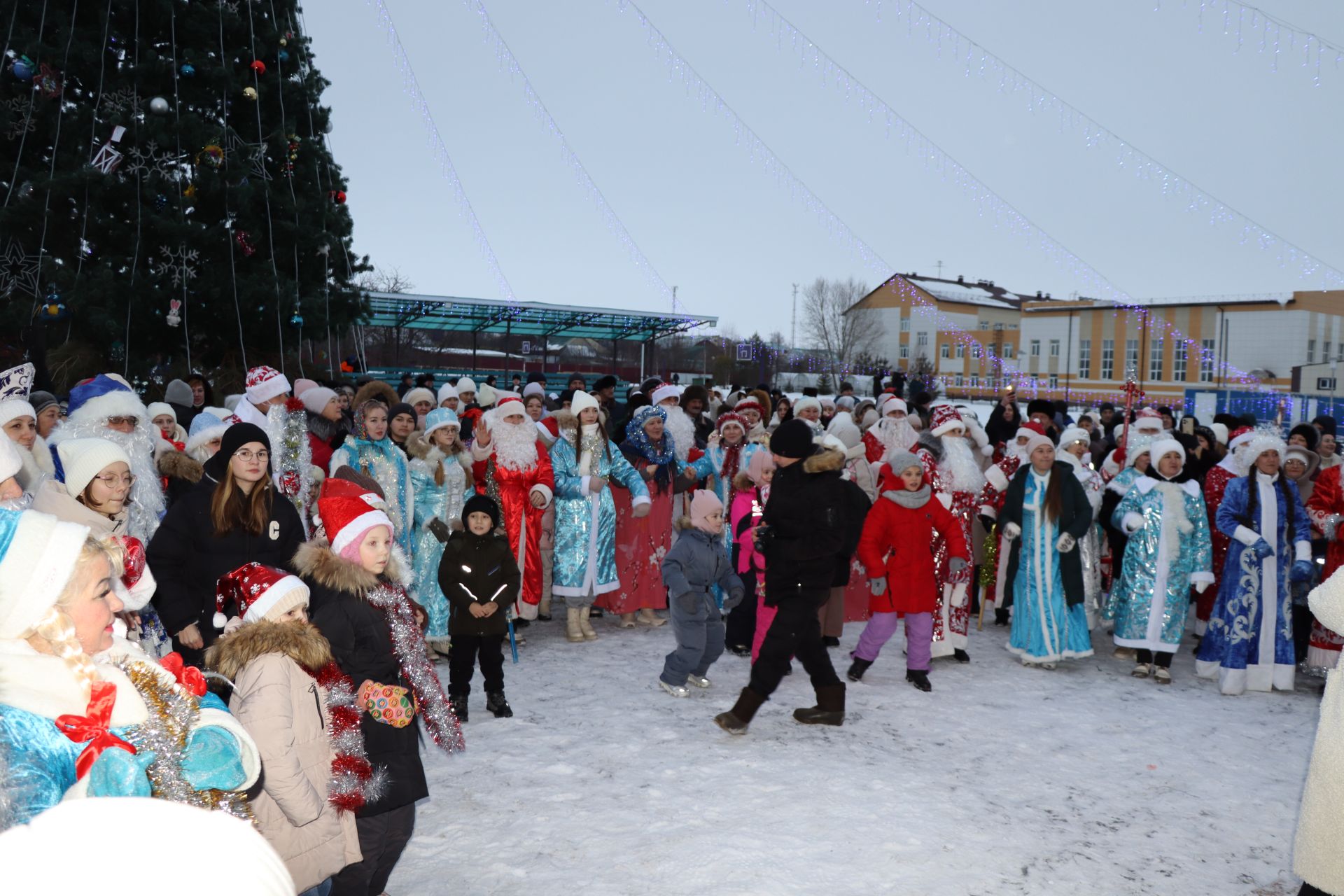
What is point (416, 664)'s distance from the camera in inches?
146

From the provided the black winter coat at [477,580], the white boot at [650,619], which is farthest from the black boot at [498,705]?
the white boot at [650,619]

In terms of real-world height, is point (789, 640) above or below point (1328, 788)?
below

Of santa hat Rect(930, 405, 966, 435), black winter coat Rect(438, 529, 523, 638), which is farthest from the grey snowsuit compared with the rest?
santa hat Rect(930, 405, 966, 435)

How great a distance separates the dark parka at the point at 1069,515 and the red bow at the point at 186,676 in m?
6.60

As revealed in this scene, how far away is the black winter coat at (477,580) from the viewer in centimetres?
571

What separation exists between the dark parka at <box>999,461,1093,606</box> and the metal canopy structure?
62.3 ft

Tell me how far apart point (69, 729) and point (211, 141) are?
1307 centimetres

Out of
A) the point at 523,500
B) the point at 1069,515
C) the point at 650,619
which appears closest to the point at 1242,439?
the point at 1069,515

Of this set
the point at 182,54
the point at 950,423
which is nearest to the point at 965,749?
the point at 950,423

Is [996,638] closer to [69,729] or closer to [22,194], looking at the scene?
[69,729]

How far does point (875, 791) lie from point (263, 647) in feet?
10.7

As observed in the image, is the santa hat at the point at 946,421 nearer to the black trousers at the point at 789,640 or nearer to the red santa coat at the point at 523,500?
the black trousers at the point at 789,640

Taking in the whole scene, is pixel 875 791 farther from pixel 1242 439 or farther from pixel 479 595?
pixel 1242 439

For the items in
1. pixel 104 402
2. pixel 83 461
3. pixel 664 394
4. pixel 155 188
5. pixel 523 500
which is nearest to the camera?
pixel 83 461
